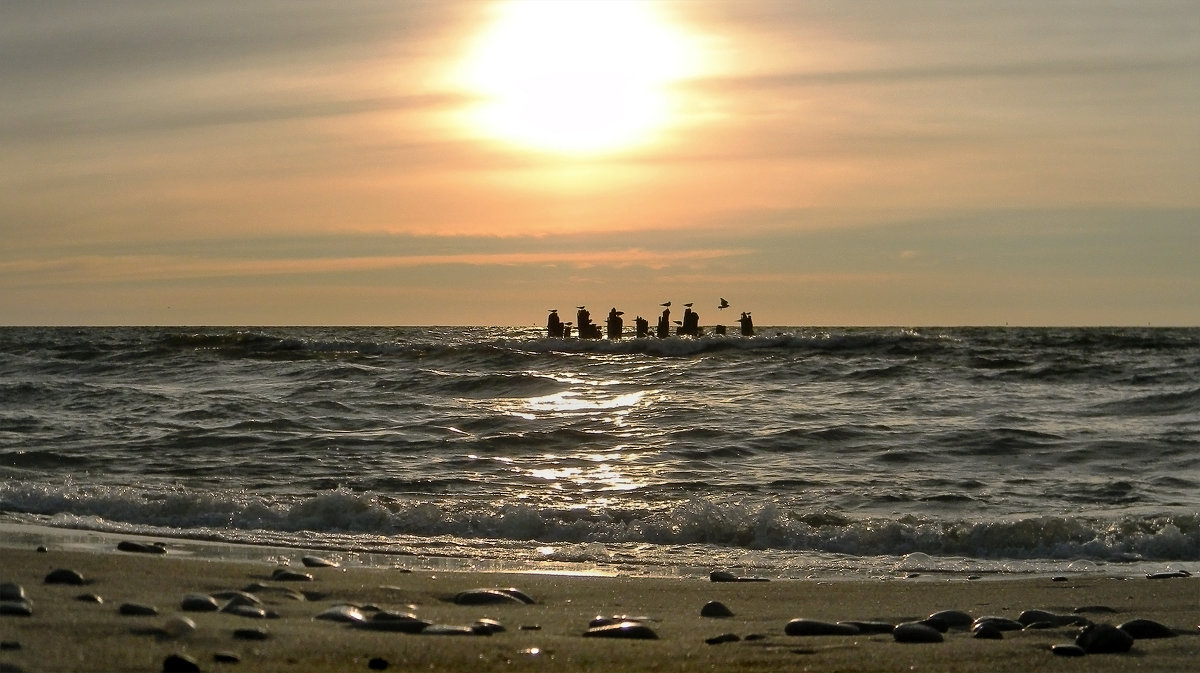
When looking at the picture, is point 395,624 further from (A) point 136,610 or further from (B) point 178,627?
(A) point 136,610

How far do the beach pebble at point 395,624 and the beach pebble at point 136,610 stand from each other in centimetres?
73

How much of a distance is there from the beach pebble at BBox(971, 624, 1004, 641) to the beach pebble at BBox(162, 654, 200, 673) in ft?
9.56

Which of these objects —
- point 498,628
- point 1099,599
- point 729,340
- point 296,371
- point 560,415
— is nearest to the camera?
point 498,628

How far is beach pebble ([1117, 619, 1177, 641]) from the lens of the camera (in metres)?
4.59

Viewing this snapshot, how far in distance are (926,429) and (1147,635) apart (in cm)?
882

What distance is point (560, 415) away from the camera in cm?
1502

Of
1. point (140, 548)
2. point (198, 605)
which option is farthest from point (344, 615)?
point (140, 548)

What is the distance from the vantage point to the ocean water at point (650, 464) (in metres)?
8.08

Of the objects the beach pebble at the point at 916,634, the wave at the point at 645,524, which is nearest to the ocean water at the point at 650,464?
the wave at the point at 645,524

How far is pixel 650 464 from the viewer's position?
11391 mm

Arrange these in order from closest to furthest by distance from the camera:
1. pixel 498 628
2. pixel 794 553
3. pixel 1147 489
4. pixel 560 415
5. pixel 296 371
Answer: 1. pixel 498 628
2. pixel 794 553
3. pixel 1147 489
4. pixel 560 415
5. pixel 296 371

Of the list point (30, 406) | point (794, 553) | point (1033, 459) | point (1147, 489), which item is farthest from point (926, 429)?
point (30, 406)

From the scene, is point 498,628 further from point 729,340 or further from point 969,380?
point 729,340

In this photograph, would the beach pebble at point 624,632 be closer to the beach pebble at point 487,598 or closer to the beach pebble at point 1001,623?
the beach pebble at point 487,598
